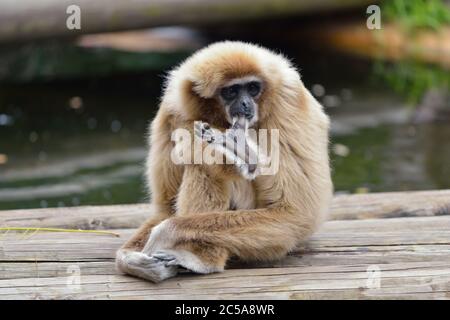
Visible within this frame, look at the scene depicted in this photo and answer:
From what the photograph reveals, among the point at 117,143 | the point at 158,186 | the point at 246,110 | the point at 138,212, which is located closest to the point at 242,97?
the point at 246,110

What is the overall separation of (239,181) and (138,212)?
1397 millimetres

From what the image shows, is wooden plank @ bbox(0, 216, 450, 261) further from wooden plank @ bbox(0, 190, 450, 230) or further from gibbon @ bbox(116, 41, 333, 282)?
wooden plank @ bbox(0, 190, 450, 230)

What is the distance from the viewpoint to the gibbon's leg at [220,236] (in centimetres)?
380

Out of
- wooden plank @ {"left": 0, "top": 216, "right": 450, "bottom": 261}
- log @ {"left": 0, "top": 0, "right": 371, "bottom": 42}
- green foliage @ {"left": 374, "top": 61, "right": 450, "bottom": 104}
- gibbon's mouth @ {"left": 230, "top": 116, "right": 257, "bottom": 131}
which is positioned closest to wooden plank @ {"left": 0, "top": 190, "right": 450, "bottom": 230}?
wooden plank @ {"left": 0, "top": 216, "right": 450, "bottom": 261}

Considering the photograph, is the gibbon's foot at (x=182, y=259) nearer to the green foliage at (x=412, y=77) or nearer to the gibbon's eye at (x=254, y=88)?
the gibbon's eye at (x=254, y=88)

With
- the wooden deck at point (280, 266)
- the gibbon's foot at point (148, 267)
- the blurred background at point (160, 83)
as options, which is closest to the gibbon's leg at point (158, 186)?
the gibbon's foot at point (148, 267)

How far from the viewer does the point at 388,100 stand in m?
10.2

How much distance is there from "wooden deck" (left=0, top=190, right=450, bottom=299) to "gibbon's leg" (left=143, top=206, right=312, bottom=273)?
104mm

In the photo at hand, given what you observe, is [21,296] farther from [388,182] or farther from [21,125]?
[21,125]

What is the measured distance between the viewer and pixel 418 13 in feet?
37.9

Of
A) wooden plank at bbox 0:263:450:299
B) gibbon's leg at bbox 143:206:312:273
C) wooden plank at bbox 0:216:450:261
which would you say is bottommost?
wooden plank at bbox 0:263:450:299

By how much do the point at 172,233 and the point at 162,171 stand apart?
1.91 feet

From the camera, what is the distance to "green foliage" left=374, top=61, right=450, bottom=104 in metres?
10.6

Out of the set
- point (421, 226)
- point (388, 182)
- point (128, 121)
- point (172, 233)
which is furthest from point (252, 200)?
point (128, 121)
